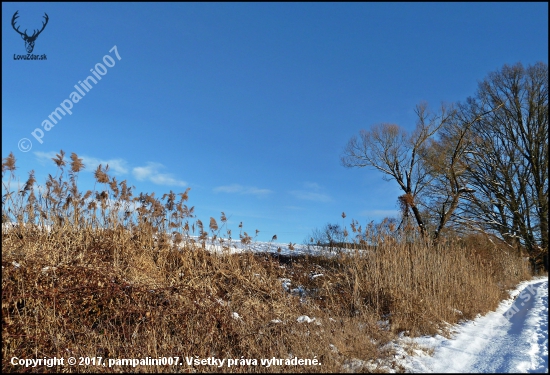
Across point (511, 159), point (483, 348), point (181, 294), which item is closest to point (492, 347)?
point (483, 348)

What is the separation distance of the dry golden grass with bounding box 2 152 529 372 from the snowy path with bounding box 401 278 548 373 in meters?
0.36

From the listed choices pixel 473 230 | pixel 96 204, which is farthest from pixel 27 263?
pixel 473 230

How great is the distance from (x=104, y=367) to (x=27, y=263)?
2.19 meters

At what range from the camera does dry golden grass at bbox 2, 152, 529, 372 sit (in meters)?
5.02

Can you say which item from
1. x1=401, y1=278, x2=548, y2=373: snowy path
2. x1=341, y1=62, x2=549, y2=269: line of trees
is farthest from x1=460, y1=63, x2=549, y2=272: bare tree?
x1=401, y1=278, x2=548, y2=373: snowy path

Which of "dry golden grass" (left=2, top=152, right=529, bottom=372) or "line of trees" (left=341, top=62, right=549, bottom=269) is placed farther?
"line of trees" (left=341, top=62, right=549, bottom=269)

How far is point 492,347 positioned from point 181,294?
15.0 feet

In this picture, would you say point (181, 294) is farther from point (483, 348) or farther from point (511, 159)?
point (511, 159)

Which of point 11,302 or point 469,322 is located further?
point 469,322

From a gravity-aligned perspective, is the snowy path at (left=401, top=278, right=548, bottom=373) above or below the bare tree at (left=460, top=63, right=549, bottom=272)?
below

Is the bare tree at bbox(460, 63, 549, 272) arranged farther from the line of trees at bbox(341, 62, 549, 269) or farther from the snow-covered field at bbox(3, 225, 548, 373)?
the snow-covered field at bbox(3, 225, 548, 373)

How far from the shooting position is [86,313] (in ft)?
18.7

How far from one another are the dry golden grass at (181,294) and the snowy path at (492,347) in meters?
0.36

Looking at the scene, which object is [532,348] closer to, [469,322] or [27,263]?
[469,322]
